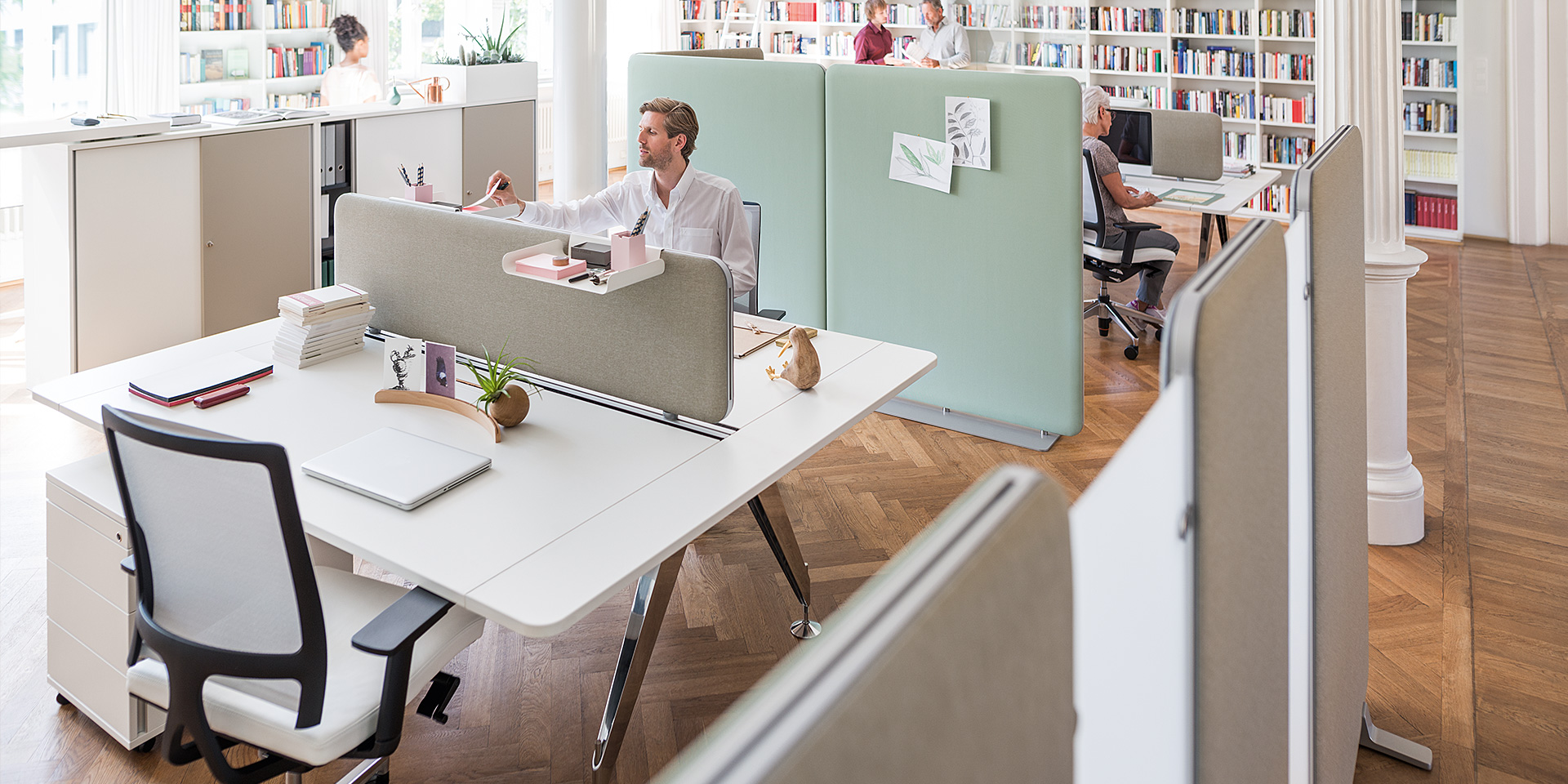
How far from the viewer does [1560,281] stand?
21.7ft

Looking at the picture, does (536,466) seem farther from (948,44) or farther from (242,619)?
(948,44)

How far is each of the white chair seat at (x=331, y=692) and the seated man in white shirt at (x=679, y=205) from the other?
6.15 feet

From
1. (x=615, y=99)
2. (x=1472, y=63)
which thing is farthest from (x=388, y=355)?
(x=615, y=99)

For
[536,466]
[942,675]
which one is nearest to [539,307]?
[536,466]

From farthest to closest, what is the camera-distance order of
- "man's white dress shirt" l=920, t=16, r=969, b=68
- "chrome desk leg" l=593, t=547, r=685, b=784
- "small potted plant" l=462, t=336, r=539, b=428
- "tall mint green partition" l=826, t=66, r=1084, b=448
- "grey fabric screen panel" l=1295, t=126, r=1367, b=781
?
"man's white dress shirt" l=920, t=16, r=969, b=68
"tall mint green partition" l=826, t=66, r=1084, b=448
"small potted plant" l=462, t=336, r=539, b=428
"chrome desk leg" l=593, t=547, r=685, b=784
"grey fabric screen panel" l=1295, t=126, r=1367, b=781

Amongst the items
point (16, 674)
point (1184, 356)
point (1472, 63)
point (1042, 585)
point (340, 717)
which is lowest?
point (16, 674)

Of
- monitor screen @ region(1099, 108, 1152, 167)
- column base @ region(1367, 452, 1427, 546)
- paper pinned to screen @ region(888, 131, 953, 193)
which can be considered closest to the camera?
column base @ region(1367, 452, 1427, 546)

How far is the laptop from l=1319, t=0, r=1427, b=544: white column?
2.50m

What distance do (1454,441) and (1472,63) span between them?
4506mm

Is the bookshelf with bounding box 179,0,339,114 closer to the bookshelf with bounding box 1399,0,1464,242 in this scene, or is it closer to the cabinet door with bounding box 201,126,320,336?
the cabinet door with bounding box 201,126,320,336

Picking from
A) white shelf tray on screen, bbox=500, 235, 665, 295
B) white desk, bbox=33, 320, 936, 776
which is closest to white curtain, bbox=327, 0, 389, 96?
white desk, bbox=33, 320, 936, 776

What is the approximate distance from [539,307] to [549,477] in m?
0.64

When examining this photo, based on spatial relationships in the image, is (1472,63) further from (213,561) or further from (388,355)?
(213,561)

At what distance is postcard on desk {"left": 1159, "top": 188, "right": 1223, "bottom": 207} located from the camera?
5.20 metres
